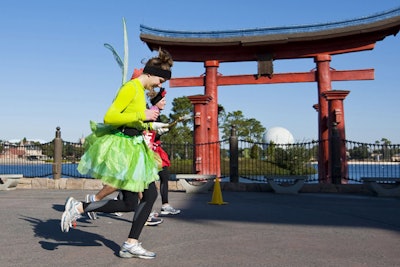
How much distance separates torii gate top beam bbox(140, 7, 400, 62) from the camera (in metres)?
14.0

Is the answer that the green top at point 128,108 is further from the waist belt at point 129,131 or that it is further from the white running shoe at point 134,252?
the white running shoe at point 134,252

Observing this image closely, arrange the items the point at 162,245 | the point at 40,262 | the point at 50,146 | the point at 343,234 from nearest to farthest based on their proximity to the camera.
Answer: the point at 40,262 < the point at 162,245 < the point at 343,234 < the point at 50,146

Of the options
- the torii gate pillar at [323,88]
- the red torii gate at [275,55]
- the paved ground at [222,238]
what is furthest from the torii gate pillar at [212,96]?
the paved ground at [222,238]

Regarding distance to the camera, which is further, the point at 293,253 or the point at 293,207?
the point at 293,207

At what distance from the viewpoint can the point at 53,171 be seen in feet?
41.7

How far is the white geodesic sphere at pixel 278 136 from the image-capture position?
5834cm

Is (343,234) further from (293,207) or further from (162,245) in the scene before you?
(293,207)

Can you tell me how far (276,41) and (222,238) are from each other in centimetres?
1143

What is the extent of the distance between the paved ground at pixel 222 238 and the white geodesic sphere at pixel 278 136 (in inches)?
2048

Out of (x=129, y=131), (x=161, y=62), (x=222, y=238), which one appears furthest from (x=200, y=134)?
(x=129, y=131)

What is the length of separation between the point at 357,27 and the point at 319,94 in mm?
2736

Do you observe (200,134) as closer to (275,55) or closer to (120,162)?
(275,55)

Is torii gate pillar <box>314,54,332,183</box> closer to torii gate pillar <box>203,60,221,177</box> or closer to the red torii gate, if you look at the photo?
the red torii gate

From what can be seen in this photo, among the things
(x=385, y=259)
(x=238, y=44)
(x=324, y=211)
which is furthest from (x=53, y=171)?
(x=385, y=259)
